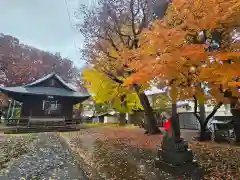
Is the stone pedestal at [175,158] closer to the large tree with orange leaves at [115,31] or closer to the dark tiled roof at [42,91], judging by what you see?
the large tree with orange leaves at [115,31]

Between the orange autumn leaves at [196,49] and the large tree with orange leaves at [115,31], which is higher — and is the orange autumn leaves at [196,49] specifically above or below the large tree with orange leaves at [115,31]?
below

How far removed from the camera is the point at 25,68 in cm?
2844

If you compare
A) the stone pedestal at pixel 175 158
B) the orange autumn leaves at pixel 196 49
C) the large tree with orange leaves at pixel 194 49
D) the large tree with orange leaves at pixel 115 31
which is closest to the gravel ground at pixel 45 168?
the stone pedestal at pixel 175 158

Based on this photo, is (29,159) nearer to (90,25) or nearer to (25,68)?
(90,25)

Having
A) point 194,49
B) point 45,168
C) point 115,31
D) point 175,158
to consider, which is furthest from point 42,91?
point 194,49

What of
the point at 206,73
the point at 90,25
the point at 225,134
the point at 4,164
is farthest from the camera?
the point at 90,25

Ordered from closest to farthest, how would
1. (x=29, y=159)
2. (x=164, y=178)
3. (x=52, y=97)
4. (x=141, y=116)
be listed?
(x=164, y=178) < (x=29, y=159) < (x=52, y=97) < (x=141, y=116)

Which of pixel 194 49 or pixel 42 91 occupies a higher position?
pixel 42 91

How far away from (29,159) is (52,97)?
1487cm

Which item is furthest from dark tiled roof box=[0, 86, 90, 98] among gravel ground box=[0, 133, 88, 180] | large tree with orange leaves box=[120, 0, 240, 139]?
large tree with orange leaves box=[120, 0, 240, 139]

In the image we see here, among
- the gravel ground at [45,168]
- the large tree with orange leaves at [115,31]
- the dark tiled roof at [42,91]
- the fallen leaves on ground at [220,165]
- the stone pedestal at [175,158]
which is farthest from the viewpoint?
the dark tiled roof at [42,91]

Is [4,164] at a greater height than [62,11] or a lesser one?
lesser

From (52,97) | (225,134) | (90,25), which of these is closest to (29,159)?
(90,25)

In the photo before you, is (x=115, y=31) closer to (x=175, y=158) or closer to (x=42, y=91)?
(x=175, y=158)
